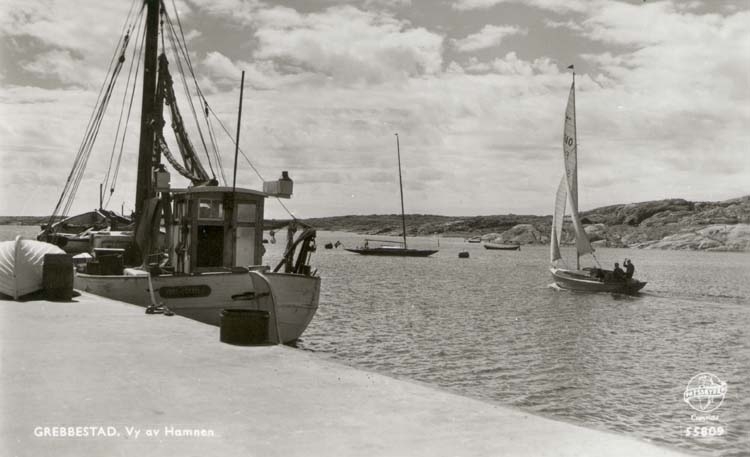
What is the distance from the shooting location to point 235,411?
24.8ft

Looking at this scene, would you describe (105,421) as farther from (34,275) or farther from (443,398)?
(34,275)

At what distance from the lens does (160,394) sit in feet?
27.0

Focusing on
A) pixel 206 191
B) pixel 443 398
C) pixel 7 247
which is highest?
pixel 206 191

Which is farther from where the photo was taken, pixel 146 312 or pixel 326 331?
pixel 326 331

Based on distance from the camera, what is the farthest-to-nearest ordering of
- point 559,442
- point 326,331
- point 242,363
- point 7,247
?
point 326,331
point 7,247
point 242,363
point 559,442

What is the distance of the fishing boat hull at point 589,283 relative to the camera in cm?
4666

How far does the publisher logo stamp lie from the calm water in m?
0.28

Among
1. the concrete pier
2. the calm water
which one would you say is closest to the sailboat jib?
the calm water

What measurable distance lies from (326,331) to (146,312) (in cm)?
1111

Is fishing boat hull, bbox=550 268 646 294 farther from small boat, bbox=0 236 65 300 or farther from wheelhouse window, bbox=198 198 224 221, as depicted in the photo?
small boat, bbox=0 236 65 300

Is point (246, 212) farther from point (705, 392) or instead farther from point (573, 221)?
point (573, 221)

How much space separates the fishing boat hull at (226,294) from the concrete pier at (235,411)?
649 cm

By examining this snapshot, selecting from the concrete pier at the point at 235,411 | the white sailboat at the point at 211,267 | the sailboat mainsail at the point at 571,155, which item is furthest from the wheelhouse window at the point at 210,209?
the sailboat mainsail at the point at 571,155

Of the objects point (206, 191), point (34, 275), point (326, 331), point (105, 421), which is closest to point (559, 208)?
point (326, 331)
